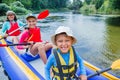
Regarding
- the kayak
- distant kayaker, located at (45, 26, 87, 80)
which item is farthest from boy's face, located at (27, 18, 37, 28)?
distant kayaker, located at (45, 26, 87, 80)

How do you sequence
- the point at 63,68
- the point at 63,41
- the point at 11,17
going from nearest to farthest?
1. the point at 63,41
2. the point at 63,68
3. the point at 11,17

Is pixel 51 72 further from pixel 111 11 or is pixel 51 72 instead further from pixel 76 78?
pixel 111 11

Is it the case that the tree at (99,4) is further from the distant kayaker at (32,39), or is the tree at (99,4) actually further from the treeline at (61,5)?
the distant kayaker at (32,39)

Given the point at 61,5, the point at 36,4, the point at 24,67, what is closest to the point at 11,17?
the point at 24,67

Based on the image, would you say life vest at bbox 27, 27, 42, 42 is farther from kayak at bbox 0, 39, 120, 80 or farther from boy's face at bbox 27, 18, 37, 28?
kayak at bbox 0, 39, 120, 80

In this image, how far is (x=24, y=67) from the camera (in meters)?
3.21

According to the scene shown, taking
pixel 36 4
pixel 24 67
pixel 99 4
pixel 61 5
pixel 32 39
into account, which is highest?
pixel 32 39

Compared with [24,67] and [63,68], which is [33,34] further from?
[63,68]

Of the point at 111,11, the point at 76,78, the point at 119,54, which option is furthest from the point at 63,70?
the point at 111,11

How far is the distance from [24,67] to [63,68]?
100 centimetres

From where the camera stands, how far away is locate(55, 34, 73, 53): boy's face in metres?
2.25

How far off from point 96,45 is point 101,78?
15.0ft

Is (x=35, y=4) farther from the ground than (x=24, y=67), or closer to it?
closer to it

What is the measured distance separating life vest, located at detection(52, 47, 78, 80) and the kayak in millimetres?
498
